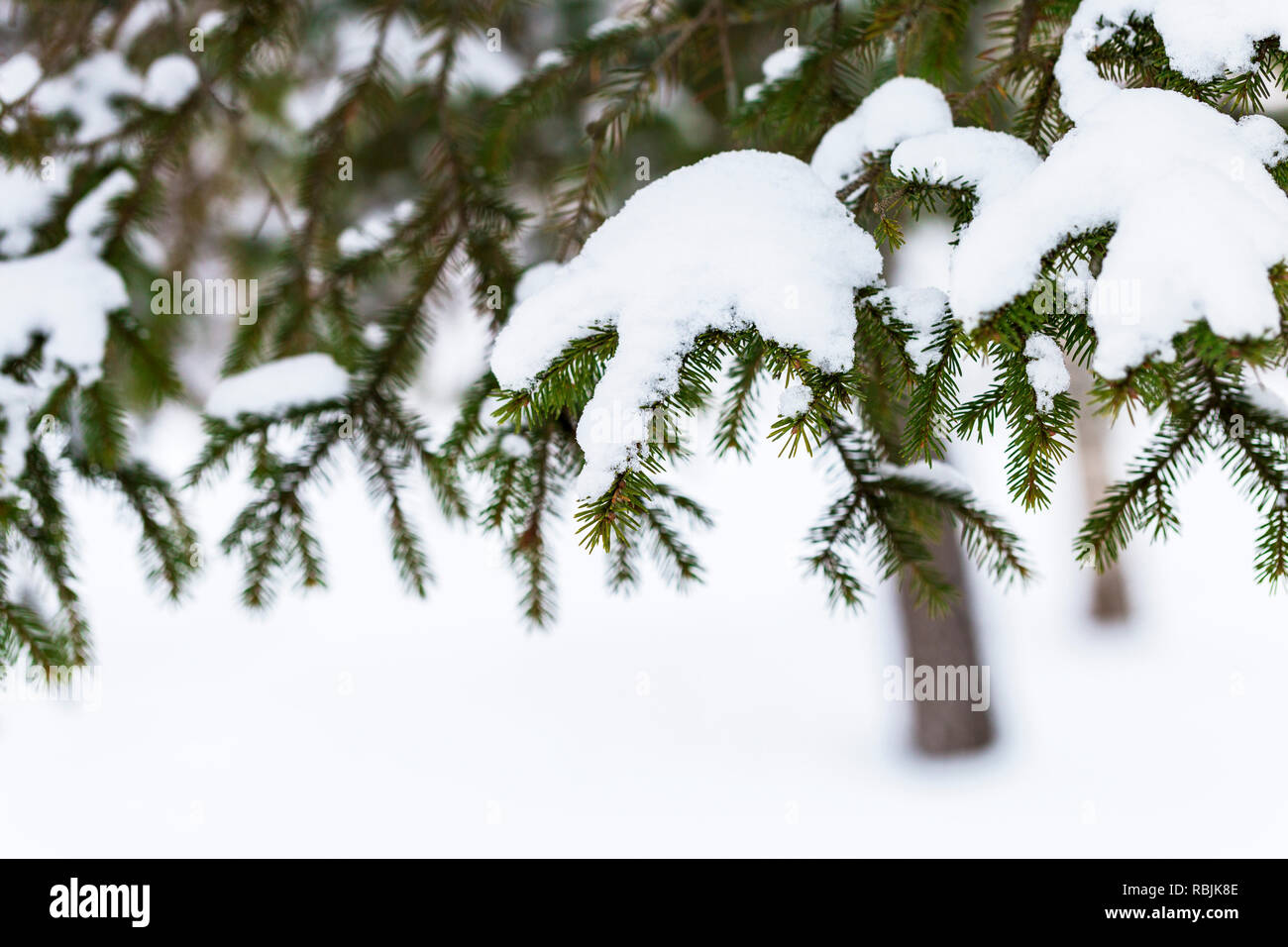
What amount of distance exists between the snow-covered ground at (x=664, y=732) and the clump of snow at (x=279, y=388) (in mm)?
482

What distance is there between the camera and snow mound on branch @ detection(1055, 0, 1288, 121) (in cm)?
98

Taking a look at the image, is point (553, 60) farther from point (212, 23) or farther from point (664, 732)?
point (664, 732)

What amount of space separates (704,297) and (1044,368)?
0.40 m

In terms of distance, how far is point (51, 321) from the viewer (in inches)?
62.8

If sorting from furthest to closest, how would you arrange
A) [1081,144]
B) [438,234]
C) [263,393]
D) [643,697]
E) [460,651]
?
[460,651], [643,697], [438,234], [263,393], [1081,144]

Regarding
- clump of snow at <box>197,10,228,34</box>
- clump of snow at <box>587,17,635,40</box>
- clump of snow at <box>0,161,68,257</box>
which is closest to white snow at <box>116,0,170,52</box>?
clump of snow at <box>197,10,228,34</box>

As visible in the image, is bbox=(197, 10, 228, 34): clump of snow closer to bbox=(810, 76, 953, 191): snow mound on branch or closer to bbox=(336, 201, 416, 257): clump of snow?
bbox=(336, 201, 416, 257): clump of snow

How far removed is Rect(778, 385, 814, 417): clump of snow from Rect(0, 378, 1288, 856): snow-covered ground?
83cm

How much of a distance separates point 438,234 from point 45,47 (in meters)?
1.50

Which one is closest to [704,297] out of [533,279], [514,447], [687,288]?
[687,288]

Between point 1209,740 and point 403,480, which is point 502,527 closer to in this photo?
point 403,480

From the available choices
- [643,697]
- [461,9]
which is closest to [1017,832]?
[643,697]

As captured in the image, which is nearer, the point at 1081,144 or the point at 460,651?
the point at 1081,144

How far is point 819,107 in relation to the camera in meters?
1.61
